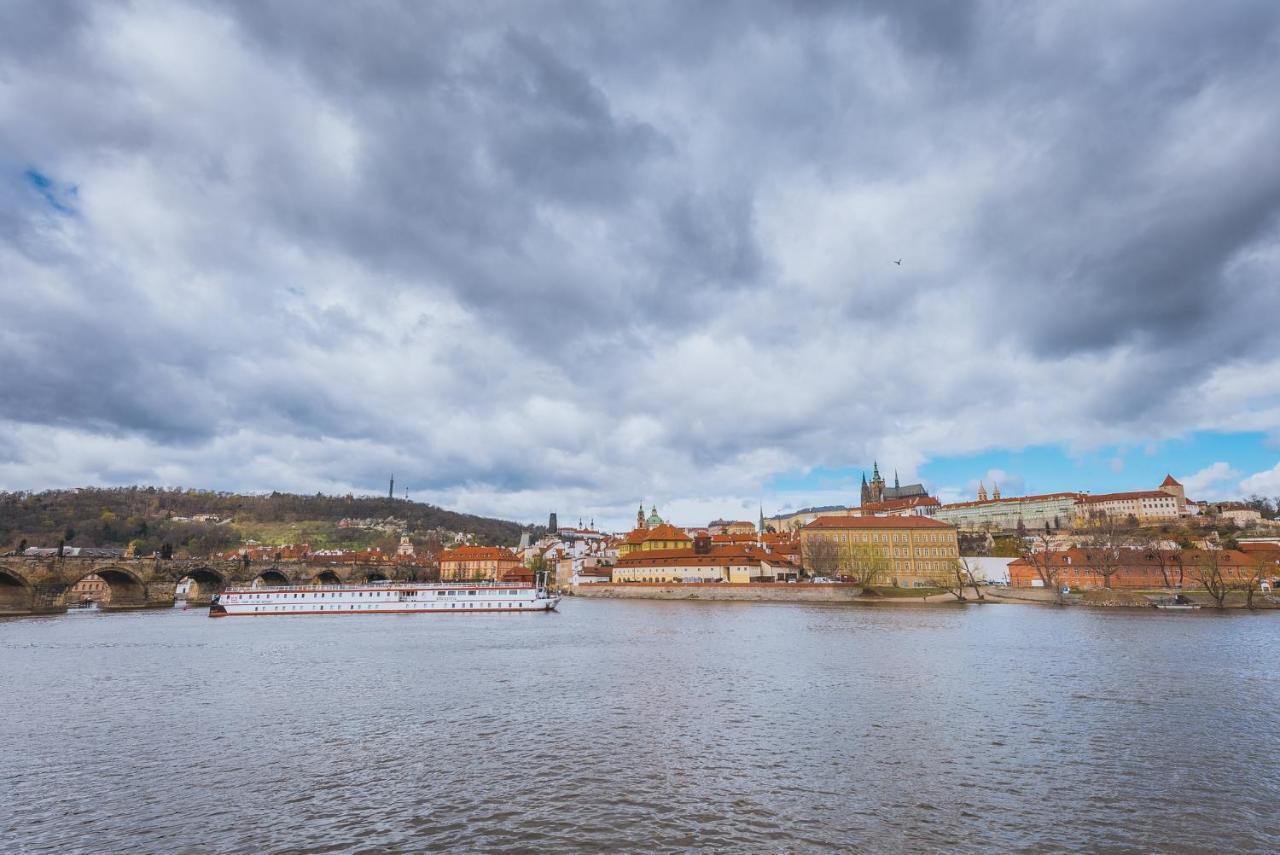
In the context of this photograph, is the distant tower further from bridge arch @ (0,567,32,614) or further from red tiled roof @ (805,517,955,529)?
bridge arch @ (0,567,32,614)

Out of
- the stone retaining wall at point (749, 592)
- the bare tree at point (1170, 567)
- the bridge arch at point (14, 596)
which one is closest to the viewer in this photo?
the bridge arch at point (14, 596)

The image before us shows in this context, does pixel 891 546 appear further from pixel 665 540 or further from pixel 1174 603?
pixel 1174 603

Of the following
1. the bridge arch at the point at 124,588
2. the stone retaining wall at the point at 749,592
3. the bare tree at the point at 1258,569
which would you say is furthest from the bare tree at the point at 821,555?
the bridge arch at the point at 124,588

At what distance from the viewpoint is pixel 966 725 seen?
73.7ft

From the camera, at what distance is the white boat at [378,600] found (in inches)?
3474

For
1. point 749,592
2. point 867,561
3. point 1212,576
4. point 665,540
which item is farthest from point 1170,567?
point 665,540

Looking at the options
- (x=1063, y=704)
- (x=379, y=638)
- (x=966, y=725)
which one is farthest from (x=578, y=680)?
(x=379, y=638)

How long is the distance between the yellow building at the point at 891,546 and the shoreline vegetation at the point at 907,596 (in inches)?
503

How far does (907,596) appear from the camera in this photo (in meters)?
101

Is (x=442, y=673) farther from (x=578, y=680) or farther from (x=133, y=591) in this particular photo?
(x=133, y=591)

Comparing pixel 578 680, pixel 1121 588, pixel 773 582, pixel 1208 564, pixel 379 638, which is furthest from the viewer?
pixel 773 582

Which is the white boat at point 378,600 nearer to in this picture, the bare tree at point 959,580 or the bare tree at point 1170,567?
the bare tree at point 959,580

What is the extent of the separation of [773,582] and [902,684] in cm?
8248

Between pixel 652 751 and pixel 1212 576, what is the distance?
3721 inches
